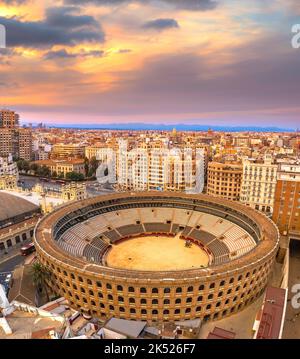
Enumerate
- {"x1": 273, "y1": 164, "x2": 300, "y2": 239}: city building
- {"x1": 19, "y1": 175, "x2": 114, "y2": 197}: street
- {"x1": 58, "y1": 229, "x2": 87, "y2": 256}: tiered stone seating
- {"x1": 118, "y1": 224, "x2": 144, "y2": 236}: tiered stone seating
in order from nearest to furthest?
{"x1": 58, "y1": 229, "x2": 87, "y2": 256}: tiered stone seating, {"x1": 273, "y1": 164, "x2": 300, "y2": 239}: city building, {"x1": 118, "y1": 224, "x2": 144, "y2": 236}: tiered stone seating, {"x1": 19, "y1": 175, "x2": 114, "y2": 197}: street

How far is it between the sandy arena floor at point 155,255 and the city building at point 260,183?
141ft

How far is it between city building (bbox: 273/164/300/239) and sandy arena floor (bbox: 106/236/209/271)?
85.5 ft

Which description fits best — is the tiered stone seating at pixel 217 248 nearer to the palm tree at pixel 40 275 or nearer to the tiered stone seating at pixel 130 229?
the tiered stone seating at pixel 130 229

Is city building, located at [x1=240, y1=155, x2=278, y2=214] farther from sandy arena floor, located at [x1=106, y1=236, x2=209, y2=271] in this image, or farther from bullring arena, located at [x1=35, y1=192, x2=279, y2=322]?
sandy arena floor, located at [x1=106, y1=236, x2=209, y2=271]

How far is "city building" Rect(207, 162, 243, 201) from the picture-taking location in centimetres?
11512

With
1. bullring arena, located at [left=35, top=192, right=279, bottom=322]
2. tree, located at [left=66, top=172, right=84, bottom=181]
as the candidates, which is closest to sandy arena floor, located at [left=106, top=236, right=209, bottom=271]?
bullring arena, located at [left=35, top=192, right=279, bottom=322]

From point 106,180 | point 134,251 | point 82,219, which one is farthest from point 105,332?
point 106,180

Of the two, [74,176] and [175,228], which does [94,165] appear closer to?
[74,176]

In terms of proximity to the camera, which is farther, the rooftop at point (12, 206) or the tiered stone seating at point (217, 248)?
the rooftop at point (12, 206)

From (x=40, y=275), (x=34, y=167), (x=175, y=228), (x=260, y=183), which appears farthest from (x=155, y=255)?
(x=34, y=167)

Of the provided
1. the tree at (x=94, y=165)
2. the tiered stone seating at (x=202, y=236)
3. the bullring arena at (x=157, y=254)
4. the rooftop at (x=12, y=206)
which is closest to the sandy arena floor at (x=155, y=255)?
the bullring arena at (x=157, y=254)

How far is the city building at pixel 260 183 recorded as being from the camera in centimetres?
10612
